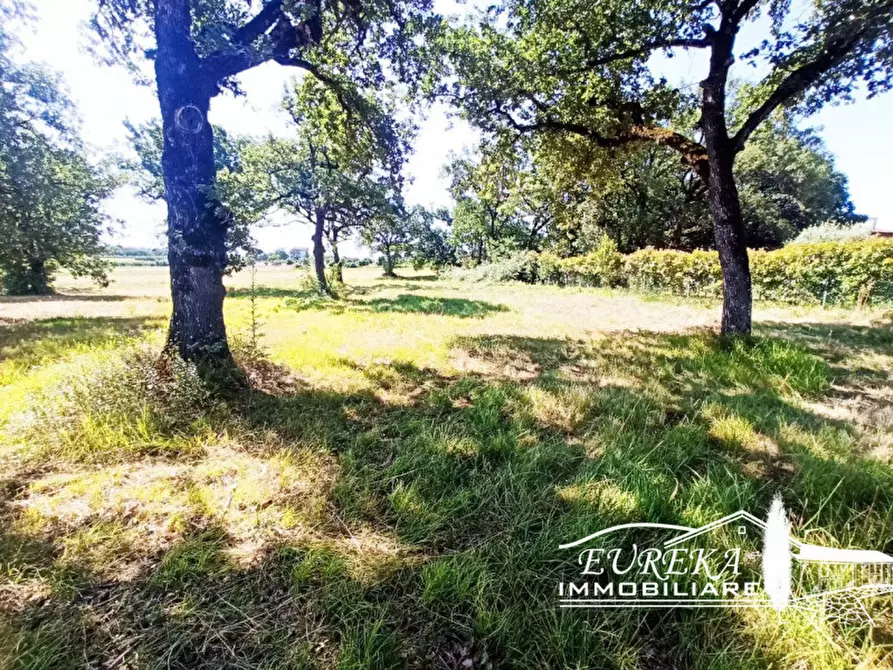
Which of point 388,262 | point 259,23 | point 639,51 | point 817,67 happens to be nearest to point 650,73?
point 639,51

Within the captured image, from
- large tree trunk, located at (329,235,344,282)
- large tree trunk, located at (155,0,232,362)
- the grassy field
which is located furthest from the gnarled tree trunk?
large tree trunk, located at (329,235,344,282)

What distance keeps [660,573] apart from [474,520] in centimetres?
104

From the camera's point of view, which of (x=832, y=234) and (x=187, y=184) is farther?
(x=832, y=234)

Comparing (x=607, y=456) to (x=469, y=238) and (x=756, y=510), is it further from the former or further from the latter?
(x=469, y=238)

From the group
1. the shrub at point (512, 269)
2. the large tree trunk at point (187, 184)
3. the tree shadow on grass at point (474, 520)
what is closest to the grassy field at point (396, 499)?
the tree shadow on grass at point (474, 520)

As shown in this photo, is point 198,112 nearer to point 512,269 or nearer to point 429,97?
point 429,97

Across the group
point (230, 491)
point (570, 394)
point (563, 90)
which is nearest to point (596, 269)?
point (563, 90)

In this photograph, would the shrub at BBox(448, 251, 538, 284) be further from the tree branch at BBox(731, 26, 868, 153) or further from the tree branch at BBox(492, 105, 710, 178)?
the tree branch at BBox(731, 26, 868, 153)

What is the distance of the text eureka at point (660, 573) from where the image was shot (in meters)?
1.73

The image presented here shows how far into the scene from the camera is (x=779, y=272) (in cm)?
1353

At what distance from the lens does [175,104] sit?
3.85 meters

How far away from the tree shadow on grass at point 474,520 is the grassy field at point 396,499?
0.01m

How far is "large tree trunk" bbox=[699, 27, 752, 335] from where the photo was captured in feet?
19.6

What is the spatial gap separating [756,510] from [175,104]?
21.4ft
